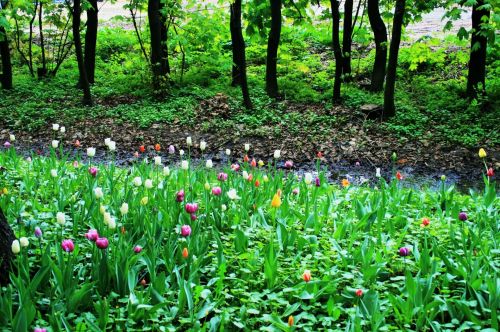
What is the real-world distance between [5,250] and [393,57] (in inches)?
319

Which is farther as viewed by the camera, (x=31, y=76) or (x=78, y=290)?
(x=31, y=76)

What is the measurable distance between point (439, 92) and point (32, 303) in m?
10.2

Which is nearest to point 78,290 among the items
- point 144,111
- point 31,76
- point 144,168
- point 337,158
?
point 144,168

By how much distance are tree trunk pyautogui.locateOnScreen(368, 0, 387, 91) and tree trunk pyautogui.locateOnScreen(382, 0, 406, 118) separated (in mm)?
1653

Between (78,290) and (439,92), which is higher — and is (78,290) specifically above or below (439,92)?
below

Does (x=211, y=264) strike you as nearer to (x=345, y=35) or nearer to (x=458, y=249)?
(x=458, y=249)

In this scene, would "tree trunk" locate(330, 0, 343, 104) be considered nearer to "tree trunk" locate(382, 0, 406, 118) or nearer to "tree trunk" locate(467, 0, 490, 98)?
"tree trunk" locate(382, 0, 406, 118)

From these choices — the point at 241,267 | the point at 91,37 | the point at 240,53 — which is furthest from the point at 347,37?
the point at 241,267

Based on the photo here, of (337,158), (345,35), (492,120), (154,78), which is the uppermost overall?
(345,35)

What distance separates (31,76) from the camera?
44.0 feet

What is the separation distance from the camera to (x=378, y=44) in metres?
11.1

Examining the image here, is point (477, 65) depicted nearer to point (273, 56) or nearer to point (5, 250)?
point (273, 56)

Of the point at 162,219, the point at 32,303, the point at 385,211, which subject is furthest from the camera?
the point at 385,211

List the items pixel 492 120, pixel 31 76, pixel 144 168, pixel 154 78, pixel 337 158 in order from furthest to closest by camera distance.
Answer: pixel 31 76 → pixel 154 78 → pixel 492 120 → pixel 337 158 → pixel 144 168
